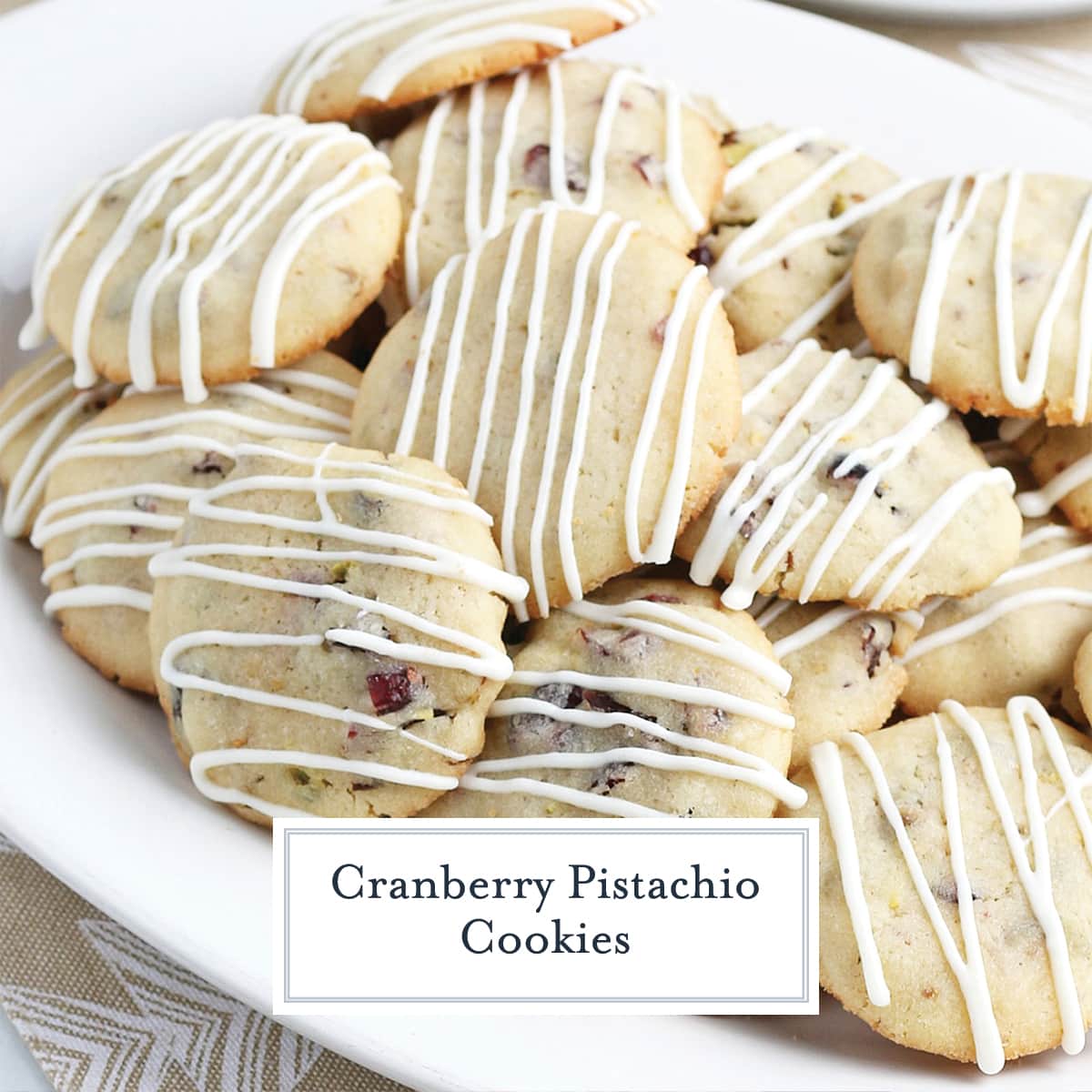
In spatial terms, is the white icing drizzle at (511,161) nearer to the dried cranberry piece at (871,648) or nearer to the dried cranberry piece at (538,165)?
the dried cranberry piece at (538,165)

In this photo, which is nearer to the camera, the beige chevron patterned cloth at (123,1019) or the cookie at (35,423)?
the beige chevron patterned cloth at (123,1019)

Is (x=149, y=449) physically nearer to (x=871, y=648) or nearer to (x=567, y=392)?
(x=567, y=392)

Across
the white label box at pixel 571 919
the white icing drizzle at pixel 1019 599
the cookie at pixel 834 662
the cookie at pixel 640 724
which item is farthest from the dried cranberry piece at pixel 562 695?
the white icing drizzle at pixel 1019 599

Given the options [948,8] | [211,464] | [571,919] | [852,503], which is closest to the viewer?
[571,919]

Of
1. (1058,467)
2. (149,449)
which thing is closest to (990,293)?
(1058,467)

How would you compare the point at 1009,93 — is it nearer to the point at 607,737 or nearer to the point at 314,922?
the point at 607,737

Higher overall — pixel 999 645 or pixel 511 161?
pixel 511 161

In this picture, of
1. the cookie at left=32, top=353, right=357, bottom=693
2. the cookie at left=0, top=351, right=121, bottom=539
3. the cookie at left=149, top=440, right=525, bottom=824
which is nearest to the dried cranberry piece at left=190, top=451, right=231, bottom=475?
the cookie at left=32, top=353, right=357, bottom=693
